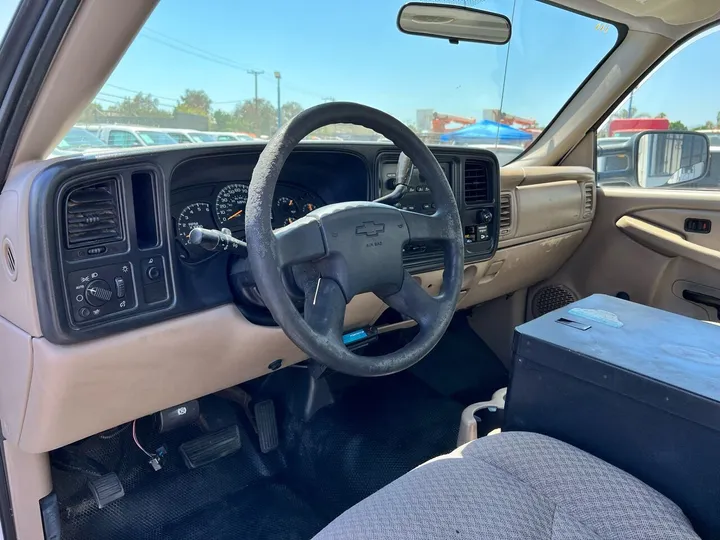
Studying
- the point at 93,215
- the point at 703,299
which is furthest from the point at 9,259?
the point at 703,299

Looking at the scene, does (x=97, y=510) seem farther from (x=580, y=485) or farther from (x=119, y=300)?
(x=580, y=485)

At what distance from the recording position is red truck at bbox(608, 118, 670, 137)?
2470 millimetres

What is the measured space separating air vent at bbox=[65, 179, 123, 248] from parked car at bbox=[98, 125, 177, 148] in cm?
16

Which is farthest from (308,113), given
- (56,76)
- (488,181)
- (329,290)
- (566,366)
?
(488,181)

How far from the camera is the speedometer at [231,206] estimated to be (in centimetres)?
144

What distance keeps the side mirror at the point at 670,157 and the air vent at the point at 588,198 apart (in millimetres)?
248

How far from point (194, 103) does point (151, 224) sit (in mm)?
990

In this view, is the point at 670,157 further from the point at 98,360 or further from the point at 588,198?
the point at 98,360

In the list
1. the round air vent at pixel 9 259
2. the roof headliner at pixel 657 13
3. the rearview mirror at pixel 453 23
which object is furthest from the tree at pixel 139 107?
the roof headliner at pixel 657 13

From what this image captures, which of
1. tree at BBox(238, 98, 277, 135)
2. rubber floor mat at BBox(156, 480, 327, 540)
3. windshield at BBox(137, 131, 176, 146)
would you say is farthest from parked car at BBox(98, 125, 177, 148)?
rubber floor mat at BBox(156, 480, 327, 540)

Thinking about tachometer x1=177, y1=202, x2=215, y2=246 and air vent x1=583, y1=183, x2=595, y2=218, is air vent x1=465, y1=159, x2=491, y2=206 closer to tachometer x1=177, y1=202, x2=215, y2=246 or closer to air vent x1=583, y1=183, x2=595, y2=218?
air vent x1=583, y1=183, x2=595, y2=218

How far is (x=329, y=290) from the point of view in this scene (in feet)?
3.78

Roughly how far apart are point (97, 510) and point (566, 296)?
2.20 meters

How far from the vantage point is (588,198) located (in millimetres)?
2576
